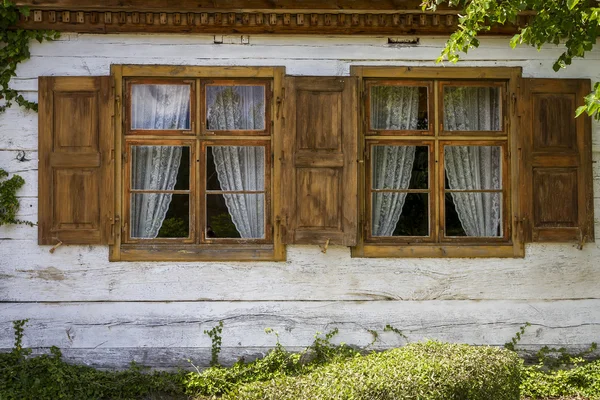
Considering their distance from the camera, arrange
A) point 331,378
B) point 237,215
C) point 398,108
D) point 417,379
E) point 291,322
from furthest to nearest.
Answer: point 398,108 → point 237,215 → point 291,322 → point 331,378 → point 417,379

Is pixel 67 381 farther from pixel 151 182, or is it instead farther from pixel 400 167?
pixel 400 167

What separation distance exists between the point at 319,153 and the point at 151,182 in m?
1.52

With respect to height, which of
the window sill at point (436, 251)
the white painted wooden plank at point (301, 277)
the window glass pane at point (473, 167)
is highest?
the window glass pane at point (473, 167)

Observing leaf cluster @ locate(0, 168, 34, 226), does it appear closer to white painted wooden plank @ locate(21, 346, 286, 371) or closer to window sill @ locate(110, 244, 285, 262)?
window sill @ locate(110, 244, 285, 262)

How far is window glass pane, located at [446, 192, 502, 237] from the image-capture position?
630cm

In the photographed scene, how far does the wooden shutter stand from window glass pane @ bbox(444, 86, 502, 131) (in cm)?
92

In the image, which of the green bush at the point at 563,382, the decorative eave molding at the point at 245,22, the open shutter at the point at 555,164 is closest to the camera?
the green bush at the point at 563,382

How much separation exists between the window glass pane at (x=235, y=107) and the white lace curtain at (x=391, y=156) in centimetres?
103

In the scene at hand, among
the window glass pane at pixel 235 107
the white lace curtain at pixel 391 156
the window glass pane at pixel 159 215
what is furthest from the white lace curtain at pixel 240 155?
the white lace curtain at pixel 391 156

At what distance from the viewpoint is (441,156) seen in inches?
247

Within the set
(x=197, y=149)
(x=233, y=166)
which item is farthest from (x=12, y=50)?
(x=233, y=166)

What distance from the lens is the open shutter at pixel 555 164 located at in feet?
20.1

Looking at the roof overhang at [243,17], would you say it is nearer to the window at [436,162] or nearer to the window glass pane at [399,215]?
the window at [436,162]

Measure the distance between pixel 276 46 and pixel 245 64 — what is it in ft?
1.05
